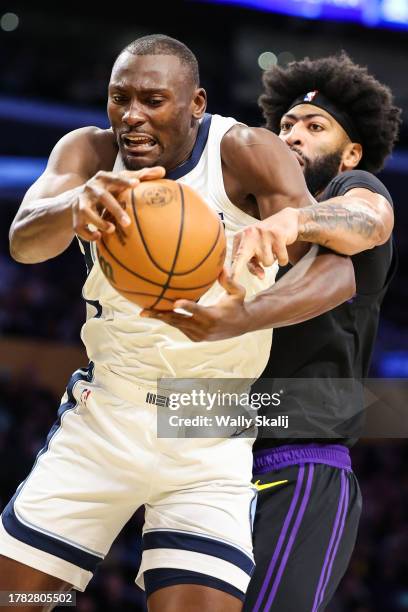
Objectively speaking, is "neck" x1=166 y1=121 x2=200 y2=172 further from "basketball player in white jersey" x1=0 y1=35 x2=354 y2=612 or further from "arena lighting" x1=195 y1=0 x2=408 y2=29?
"arena lighting" x1=195 y1=0 x2=408 y2=29

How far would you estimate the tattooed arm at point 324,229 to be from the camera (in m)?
2.72

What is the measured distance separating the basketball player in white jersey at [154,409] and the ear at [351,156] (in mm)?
1007

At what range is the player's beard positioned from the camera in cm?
408

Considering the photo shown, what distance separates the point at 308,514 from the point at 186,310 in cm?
124

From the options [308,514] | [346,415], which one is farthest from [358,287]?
[308,514]

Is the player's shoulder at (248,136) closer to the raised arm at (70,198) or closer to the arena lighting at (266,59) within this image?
the raised arm at (70,198)

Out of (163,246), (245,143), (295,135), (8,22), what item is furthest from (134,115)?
Answer: (8,22)

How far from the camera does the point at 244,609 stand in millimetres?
3352

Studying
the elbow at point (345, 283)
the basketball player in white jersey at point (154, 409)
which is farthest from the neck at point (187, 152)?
the elbow at point (345, 283)

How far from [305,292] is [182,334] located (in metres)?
0.48

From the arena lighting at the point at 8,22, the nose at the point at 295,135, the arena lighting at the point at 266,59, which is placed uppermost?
the arena lighting at the point at 8,22

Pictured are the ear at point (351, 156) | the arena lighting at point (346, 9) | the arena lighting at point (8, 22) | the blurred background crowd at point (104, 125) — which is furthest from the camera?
the arena lighting at point (8, 22)

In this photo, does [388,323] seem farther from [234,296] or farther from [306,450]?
[234,296]

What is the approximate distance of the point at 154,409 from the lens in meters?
3.21
